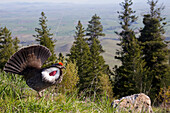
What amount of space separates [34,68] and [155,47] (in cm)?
3180

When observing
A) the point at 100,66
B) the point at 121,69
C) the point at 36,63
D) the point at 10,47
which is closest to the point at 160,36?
the point at 121,69

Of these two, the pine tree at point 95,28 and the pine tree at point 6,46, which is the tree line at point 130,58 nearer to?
the pine tree at point 6,46

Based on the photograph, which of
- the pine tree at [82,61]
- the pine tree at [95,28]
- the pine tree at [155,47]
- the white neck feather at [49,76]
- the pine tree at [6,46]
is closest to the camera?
the white neck feather at [49,76]

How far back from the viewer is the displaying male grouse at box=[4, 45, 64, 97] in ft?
18.5

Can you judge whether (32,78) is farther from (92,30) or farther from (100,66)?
(92,30)

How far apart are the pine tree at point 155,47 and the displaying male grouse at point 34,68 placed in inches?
1133

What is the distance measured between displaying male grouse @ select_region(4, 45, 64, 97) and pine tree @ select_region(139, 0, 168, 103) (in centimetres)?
2878

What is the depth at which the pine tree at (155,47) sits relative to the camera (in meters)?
33.6

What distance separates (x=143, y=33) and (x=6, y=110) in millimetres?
35551

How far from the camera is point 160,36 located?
35.3 meters

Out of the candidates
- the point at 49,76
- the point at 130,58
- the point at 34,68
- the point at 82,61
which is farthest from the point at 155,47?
the point at 49,76

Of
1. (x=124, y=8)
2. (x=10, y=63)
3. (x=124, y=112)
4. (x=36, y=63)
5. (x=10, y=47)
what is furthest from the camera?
(x=124, y=8)

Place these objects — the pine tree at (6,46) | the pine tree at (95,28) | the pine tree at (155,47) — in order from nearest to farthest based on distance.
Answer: the pine tree at (155,47), the pine tree at (6,46), the pine tree at (95,28)

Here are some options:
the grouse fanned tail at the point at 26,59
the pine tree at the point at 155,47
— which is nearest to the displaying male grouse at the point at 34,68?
the grouse fanned tail at the point at 26,59
